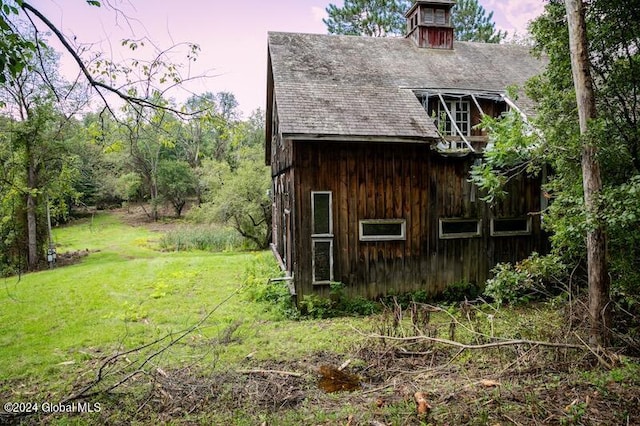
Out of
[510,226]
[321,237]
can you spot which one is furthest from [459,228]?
[321,237]

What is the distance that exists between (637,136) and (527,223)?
4529mm

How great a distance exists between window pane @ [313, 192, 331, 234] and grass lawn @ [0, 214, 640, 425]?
182 centimetres

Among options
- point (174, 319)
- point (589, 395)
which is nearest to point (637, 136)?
point (589, 395)

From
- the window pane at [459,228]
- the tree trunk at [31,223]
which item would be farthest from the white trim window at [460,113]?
the tree trunk at [31,223]

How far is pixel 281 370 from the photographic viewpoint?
5387 millimetres

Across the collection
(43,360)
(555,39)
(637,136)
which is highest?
(555,39)

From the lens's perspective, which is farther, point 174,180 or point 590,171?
point 174,180

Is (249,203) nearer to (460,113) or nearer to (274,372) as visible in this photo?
(460,113)

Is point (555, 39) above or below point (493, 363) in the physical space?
above

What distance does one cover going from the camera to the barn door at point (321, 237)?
8289mm

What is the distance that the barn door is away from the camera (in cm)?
829

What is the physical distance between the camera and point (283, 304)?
27.1 ft

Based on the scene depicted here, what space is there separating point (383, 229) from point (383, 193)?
2.52ft

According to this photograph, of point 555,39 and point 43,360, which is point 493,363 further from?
point 43,360
